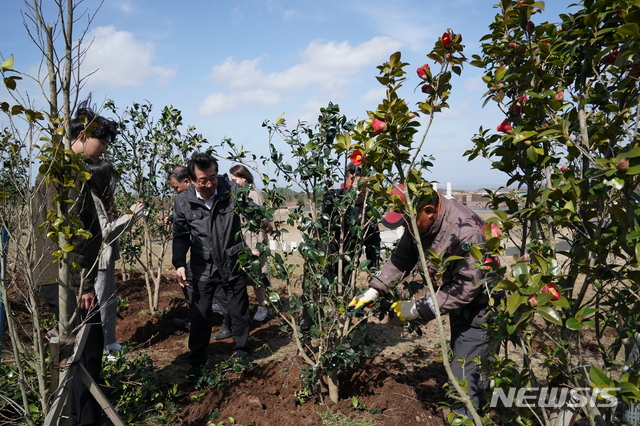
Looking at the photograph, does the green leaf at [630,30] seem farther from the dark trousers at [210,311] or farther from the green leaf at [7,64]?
the dark trousers at [210,311]

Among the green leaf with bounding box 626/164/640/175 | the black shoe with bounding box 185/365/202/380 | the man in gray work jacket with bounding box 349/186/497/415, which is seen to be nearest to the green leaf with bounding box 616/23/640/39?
the green leaf with bounding box 626/164/640/175

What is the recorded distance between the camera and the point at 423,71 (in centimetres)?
169

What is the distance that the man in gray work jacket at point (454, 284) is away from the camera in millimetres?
2201

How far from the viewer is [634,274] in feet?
4.11

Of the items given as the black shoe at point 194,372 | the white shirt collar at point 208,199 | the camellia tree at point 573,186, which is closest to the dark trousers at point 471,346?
the camellia tree at point 573,186

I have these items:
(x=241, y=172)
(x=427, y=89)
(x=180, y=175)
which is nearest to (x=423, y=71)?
(x=427, y=89)

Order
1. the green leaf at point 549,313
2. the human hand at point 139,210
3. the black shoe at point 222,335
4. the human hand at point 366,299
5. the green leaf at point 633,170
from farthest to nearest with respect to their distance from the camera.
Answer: the black shoe at point 222,335
the human hand at point 366,299
the human hand at point 139,210
the green leaf at point 549,313
the green leaf at point 633,170

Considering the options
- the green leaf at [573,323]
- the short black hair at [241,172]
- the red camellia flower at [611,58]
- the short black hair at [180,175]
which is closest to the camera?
the green leaf at [573,323]

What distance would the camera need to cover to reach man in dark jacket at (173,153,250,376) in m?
3.48

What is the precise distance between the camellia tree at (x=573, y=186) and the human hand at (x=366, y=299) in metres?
0.95

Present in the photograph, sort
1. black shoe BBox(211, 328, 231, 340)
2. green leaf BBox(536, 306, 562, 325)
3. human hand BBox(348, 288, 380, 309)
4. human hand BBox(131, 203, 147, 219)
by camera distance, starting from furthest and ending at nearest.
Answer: black shoe BBox(211, 328, 231, 340) < human hand BBox(348, 288, 380, 309) < human hand BBox(131, 203, 147, 219) < green leaf BBox(536, 306, 562, 325)

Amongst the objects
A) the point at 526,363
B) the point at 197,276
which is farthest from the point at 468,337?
the point at 197,276

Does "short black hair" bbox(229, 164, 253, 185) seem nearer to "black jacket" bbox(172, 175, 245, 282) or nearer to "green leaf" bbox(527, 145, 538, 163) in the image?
"black jacket" bbox(172, 175, 245, 282)

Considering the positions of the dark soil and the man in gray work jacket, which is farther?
the dark soil
